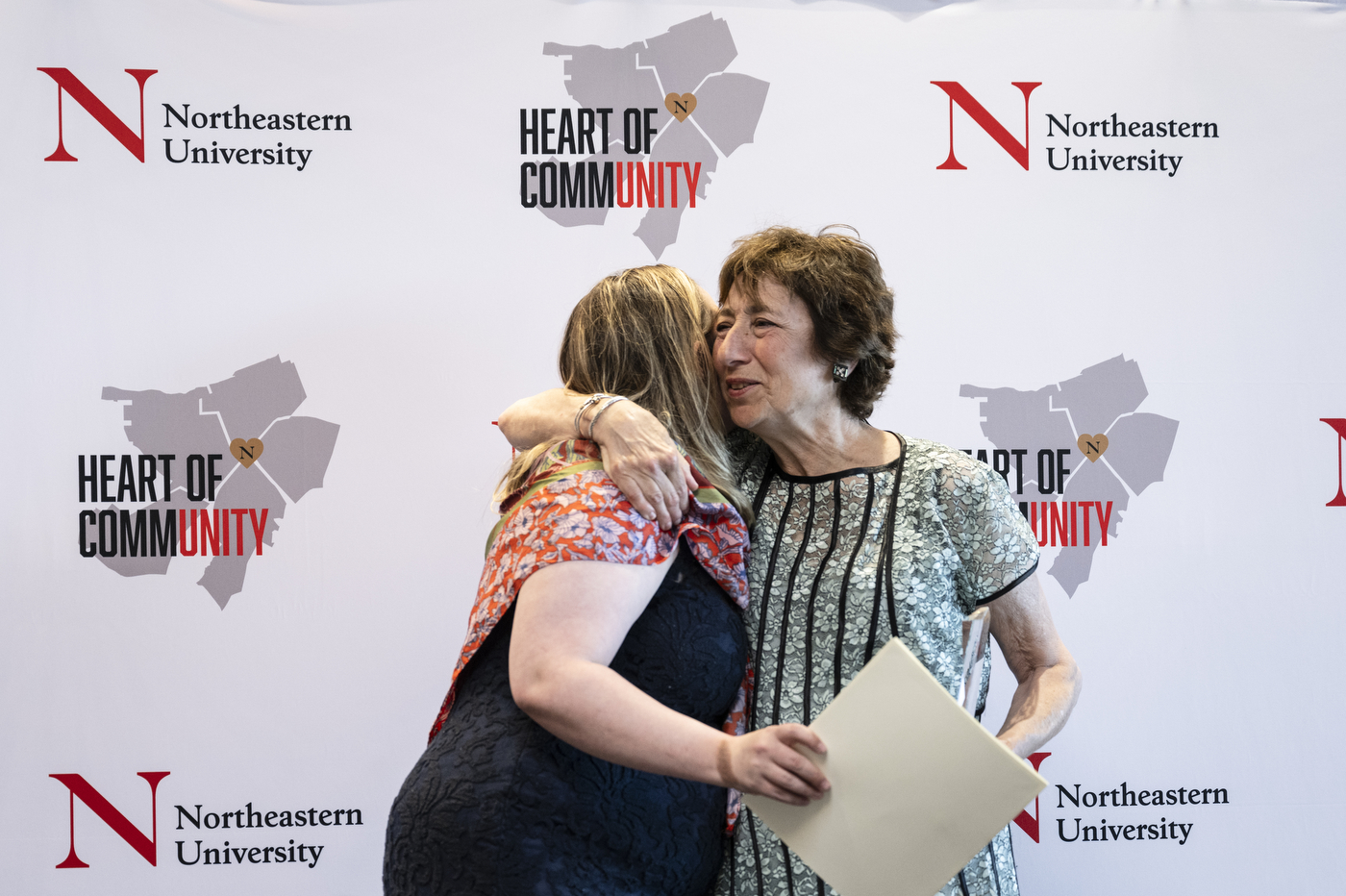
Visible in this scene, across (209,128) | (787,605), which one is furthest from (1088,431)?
(209,128)

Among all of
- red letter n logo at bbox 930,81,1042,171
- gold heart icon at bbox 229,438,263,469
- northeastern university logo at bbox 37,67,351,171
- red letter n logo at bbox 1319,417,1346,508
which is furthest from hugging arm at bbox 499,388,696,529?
red letter n logo at bbox 1319,417,1346,508

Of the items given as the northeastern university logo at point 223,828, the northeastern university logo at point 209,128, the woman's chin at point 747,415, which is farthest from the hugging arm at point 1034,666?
the northeastern university logo at point 209,128

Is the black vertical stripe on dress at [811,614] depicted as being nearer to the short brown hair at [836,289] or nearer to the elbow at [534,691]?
the short brown hair at [836,289]

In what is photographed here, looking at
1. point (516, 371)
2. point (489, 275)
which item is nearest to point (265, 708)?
point (516, 371)

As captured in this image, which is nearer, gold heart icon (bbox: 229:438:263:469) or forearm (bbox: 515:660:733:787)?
forearm (bbox: 515:660:733:787)

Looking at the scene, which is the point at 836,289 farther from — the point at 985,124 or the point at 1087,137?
the point at 1087,137

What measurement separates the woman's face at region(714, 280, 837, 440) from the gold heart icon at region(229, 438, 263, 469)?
1171 millimetres

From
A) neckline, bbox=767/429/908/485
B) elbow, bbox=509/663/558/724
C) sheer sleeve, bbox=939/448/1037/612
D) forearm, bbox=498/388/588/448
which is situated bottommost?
elbow, bbox=509/663/558/724

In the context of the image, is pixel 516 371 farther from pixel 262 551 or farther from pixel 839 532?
pixel 839 532

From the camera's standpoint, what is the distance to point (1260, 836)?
2270mm

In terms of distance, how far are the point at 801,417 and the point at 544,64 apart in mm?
1171

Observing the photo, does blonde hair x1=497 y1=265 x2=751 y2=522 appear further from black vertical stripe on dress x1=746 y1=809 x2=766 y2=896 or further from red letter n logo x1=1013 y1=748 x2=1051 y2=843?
red letter n logo x1=1013 y1=748 x2=1051 y2=843

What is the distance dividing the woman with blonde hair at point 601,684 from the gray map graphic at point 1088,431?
1096 millimetres

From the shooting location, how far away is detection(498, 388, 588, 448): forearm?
1312mm
